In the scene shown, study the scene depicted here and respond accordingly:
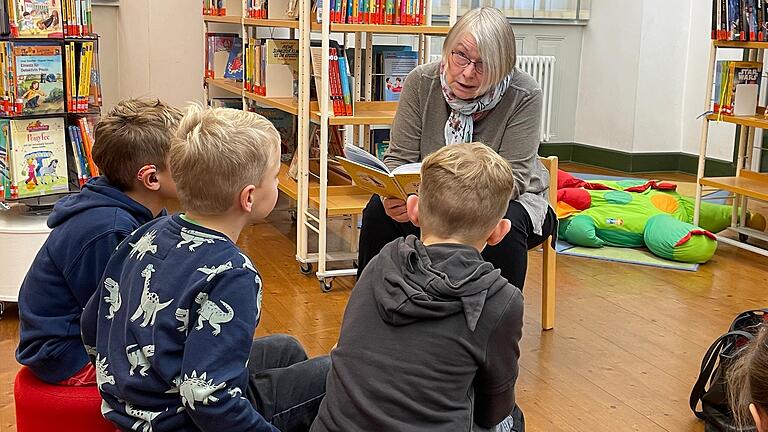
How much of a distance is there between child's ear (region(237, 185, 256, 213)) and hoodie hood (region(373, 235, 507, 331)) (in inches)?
10.0

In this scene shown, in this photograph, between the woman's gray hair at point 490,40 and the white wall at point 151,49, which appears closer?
the woman's gray hair at point 490,40

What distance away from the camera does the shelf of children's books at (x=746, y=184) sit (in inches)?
161

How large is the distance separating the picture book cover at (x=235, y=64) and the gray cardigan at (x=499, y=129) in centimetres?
201

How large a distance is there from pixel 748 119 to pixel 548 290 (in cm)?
168

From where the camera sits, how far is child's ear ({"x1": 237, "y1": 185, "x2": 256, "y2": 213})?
1.55 meters

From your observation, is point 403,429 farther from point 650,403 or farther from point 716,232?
point 716,232

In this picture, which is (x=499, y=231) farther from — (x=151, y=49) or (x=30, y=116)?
(x=151, y=49)

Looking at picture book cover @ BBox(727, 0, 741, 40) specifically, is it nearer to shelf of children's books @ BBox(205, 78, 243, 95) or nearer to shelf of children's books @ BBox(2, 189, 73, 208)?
shelf of children's books @ BBox(205, 78, 243, 95)

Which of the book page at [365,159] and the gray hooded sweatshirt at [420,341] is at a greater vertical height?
the book page at [365,159]

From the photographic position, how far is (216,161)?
1.53 metres

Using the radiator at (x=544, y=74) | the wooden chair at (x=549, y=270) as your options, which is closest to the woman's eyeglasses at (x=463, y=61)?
the wooden chair at (x=549, y=270)

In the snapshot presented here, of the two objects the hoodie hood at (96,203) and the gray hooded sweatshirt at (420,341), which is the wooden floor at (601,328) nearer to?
the hoodie hood at (96,203)

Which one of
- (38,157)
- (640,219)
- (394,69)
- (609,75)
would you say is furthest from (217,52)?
(609,75)

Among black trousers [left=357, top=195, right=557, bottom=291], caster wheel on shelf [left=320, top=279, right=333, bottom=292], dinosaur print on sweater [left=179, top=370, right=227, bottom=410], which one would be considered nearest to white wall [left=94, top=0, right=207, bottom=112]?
caster wheel on shelf [left=320, top=279, right=333, bottom=292]
